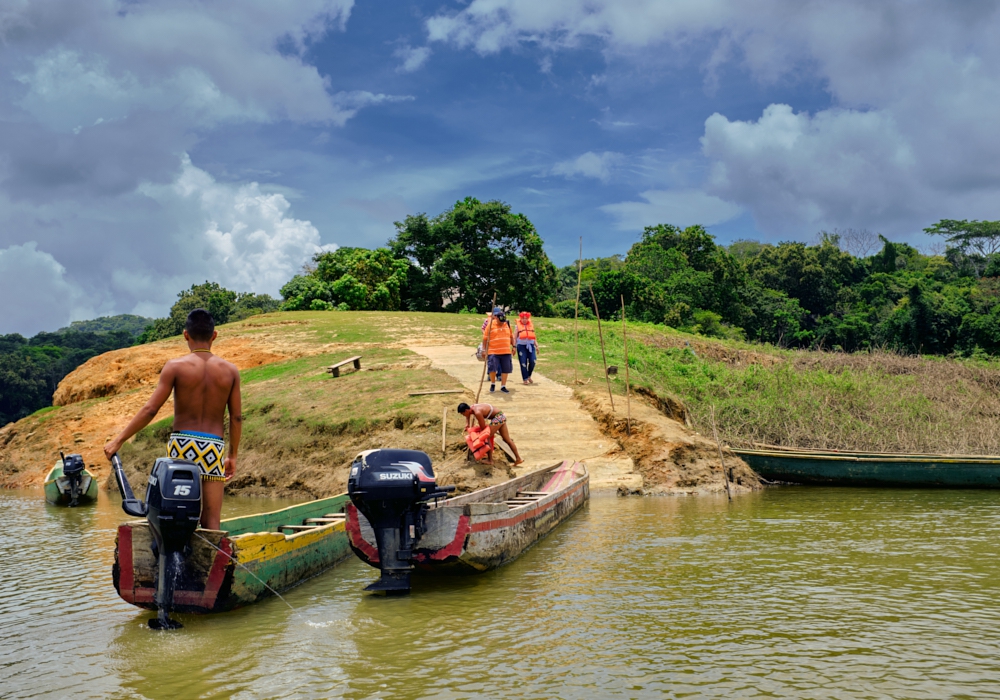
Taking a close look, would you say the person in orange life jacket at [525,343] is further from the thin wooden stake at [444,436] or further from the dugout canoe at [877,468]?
the dugout canoe at [877,468]

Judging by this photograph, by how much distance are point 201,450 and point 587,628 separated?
3.46m

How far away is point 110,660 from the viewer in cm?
556

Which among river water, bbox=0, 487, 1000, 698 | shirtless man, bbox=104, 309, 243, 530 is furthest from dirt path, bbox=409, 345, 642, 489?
shirtless man, bbox=104, 309, 243, 530

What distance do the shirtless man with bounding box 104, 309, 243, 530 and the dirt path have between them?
710 centimetres

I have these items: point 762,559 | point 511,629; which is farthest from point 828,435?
point 511,629

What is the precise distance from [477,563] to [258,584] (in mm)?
2021

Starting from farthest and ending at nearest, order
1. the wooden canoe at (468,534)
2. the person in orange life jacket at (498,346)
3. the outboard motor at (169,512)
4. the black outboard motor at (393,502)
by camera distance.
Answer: the person in orange life jacket at (498,346), the wooden canoe at (468,534), the black outboard motor at (393,502), the outboard motor at (169,512)

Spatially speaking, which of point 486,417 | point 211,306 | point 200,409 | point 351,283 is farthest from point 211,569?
point 211,306

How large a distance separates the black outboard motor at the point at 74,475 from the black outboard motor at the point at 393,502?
10194 millimetres

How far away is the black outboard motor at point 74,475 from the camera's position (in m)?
14.7

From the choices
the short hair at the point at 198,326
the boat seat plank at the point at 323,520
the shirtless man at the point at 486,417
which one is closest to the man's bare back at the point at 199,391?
the short hair at the point at 198,326

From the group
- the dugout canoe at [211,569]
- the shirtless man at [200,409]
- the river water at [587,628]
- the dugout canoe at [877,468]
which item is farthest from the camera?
the dugout canoe at [877,468]

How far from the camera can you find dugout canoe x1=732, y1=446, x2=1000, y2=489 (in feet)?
43.5

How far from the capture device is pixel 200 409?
21.4ft
